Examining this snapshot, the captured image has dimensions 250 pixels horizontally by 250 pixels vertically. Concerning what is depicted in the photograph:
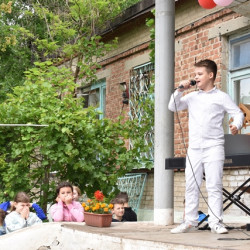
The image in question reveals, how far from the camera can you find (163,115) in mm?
7320

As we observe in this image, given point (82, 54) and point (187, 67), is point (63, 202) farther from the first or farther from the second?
point (82, 54)

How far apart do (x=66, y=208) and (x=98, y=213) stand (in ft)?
3.27

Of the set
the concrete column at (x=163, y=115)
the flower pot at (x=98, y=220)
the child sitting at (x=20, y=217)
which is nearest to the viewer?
the flower pot at (x=98, y=220)

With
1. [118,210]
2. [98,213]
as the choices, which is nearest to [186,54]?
[118,210]

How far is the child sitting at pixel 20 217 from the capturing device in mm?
8000

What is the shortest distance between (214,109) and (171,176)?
1.46 m

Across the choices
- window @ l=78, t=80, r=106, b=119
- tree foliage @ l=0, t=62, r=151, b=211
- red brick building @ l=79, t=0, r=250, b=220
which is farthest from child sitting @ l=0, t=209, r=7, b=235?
window @ l=78, t=80, r=106, b=119

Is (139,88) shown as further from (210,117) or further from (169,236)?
(169,236)

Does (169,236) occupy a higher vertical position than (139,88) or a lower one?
lower

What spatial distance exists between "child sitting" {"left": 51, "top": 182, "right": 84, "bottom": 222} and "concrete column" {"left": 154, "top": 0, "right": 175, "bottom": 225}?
114 cm

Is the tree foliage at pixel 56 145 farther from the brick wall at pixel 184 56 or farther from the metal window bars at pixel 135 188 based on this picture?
the metal window bars at pixel 135 188

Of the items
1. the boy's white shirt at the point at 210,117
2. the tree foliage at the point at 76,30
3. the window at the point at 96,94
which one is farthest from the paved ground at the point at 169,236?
the window at the point at 96,94

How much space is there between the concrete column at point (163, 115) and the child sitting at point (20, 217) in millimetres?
1819

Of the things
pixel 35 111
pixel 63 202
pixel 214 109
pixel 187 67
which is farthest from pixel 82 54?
pixel 214 109
